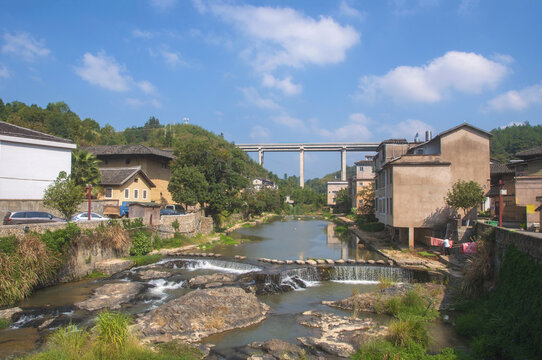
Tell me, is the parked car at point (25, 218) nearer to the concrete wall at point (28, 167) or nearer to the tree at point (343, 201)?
the concrete wall at point (28, 167)

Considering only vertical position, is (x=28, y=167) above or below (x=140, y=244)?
above

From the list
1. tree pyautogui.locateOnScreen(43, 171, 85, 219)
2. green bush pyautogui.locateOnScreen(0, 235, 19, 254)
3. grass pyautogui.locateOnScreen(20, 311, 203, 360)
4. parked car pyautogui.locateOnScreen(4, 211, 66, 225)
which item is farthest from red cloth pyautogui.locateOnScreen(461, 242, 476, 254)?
parked car pyautogui.locateOnScreen(4, 211, 66, 225)

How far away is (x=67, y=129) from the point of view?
55844mm

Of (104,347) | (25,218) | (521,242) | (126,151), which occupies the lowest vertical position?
(104,347)

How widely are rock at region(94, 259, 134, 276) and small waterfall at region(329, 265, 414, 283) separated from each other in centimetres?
1148

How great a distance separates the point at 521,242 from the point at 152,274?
16377mm

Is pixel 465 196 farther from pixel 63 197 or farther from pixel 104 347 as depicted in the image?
pixel 63 197

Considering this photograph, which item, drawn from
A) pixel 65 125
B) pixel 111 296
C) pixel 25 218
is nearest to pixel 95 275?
pixel 111 296

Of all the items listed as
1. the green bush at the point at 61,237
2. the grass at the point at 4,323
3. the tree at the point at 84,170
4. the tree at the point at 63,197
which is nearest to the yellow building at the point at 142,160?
the tree at the point at 84,170

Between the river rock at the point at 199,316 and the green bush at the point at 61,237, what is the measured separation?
7478mm

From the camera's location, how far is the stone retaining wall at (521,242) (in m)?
10.4

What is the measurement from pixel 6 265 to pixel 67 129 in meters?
48.3

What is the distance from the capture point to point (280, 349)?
396 inches

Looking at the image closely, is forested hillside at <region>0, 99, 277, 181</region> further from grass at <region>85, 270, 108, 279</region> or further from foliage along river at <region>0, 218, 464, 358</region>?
grass at <region>85, 270, 108, 279</region>
